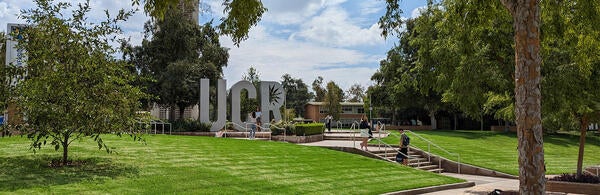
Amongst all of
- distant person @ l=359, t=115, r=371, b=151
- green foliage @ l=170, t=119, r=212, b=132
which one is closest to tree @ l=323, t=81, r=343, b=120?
green foliage @ l=170, t=119, r=212, b=132

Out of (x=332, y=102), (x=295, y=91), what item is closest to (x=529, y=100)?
(x=332, y=102)

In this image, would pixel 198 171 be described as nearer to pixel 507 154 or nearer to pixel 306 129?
pixel 306 129

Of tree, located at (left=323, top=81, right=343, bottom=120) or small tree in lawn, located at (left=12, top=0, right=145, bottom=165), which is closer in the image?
small tree in lawn, located at (left=12, top=0, right=145, bottom=165)

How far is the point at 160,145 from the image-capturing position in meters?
16.3

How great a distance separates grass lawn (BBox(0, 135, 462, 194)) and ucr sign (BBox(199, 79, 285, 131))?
10.2 meters

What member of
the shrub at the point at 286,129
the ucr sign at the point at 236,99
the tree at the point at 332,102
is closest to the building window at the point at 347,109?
the tree at the point at 332,102

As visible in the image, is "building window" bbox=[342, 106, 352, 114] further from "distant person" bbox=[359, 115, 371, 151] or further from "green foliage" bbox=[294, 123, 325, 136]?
"distant person" bbox=[359, 115, 371, 151]

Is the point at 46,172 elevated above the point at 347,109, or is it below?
below

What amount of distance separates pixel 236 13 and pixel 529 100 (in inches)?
207

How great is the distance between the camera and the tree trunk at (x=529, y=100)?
6.86 m

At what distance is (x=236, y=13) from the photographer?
9312 mm

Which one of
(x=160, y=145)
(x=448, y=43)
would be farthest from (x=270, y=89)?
(x=448, y=43)

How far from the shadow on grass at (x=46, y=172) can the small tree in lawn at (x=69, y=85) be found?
0.51 m

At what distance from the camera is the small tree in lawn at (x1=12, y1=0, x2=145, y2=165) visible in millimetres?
10688
